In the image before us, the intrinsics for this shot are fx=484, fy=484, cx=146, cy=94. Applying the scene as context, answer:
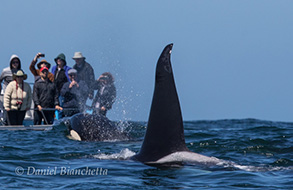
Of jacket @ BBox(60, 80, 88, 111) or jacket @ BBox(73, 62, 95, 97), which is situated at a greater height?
jacket @ BBox(73, 62, 95, 97)

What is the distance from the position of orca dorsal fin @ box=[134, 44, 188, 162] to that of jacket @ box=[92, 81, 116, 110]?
362 inches

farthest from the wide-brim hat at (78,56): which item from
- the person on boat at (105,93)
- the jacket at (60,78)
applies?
the person on boat at (105,93)

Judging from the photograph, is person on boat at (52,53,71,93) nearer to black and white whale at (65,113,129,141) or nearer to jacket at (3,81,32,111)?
jacket at (3,81,32,111)

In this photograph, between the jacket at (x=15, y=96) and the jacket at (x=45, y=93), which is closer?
the jacket at (x=15, y=96)

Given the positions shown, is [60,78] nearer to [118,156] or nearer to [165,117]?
[118,156]

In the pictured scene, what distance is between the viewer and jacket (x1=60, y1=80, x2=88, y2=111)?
17.2m

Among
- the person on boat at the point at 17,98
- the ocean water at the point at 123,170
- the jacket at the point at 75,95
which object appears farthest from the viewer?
the jacket at the point at 75,95

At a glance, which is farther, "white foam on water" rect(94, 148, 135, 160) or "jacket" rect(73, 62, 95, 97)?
"jacket" rect(73, 62, 95, 97)

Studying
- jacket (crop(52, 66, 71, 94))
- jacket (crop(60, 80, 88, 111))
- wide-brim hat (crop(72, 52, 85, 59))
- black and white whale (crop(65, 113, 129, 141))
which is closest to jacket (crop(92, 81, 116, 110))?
jacket (crop(60, 80, 88, 111))

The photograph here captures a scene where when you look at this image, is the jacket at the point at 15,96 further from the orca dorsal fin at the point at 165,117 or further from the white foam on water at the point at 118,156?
the orca dorsal fin at the point at 165,117

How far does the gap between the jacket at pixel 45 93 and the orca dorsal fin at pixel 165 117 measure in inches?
428

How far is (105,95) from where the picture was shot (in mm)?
16781

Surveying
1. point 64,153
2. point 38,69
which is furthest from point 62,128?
point 38,69

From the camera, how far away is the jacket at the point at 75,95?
17203mm
